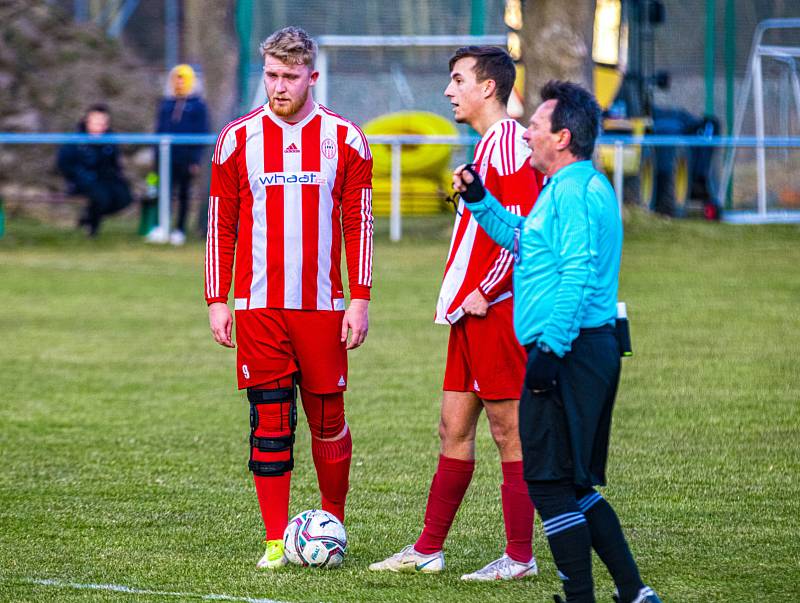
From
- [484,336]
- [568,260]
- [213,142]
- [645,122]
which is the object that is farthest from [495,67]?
[645,122]

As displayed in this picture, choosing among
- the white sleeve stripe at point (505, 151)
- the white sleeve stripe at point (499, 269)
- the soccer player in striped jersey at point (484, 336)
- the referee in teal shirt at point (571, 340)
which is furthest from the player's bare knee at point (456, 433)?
the white sleeve stripe at point (505, 151)

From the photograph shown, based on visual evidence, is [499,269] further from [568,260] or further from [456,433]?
[568,260]

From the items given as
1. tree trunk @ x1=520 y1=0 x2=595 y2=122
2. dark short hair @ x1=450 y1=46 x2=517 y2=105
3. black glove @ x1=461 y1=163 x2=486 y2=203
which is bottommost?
black glove @ x1=461 y1=163 x2=486 y2=203

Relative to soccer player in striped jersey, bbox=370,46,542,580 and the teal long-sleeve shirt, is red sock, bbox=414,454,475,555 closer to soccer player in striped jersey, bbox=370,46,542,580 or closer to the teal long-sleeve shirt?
soccer player in striped jersey, bbox=370,46,542,580

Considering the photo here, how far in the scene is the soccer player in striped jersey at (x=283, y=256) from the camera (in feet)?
17.8

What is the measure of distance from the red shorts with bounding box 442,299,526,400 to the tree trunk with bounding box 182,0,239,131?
678 inches

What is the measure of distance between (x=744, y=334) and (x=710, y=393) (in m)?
2.79

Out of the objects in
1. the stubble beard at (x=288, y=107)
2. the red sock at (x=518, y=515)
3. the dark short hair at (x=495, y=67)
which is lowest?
the red sock at (x=518, y=515)

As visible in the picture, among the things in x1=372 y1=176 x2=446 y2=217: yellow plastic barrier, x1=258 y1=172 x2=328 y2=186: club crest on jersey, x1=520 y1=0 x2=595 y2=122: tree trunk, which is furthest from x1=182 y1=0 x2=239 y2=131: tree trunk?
x1=258 y1=172 x2=328 y2=186: club crest on jersey

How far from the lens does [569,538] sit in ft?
14.7

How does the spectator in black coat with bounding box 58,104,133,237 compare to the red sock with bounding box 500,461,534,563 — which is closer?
the red sock with bounding box 500,461,534,563

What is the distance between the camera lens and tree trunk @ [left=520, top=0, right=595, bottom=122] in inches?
758

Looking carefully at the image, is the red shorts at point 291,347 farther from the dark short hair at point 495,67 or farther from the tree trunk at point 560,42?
the tree trunk at point 560,42

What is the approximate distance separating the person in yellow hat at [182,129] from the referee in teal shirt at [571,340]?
15776 millimetres
